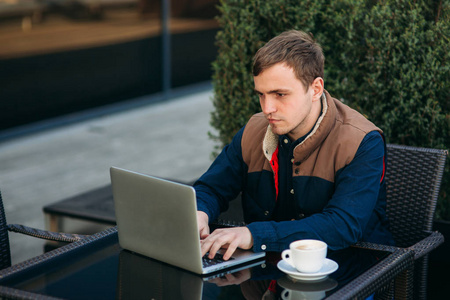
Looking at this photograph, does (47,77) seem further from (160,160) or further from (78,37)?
(160,160)

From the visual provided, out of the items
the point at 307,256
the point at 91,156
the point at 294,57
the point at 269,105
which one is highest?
the point at 294,57

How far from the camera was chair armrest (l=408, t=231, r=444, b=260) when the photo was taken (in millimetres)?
2676

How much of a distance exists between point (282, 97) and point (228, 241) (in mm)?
570

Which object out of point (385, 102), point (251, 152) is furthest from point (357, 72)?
point (251, 152)

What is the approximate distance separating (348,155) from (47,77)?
5.86m

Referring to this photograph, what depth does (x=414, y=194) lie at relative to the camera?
10.3ft

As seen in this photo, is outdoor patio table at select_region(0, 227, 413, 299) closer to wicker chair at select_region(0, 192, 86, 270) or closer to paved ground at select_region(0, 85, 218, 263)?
wicker chair at select_region(0, 192, 86, 270)

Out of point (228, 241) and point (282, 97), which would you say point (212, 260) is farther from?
point (282, 97)

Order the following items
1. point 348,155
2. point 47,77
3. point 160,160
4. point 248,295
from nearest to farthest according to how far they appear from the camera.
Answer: point 248,295 → point 348,155 → point 160,160 → point 47,77

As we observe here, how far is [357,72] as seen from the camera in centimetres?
396

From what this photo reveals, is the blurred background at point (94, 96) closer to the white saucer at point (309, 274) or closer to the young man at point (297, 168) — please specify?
the young man at point (297, 168)

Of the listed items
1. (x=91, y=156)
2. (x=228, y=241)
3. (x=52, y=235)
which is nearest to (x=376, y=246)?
(x=228, y=241)

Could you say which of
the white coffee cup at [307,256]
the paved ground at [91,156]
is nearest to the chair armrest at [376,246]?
Result: the white coffee cup at [307,256]

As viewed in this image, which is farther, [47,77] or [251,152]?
[47,77]
